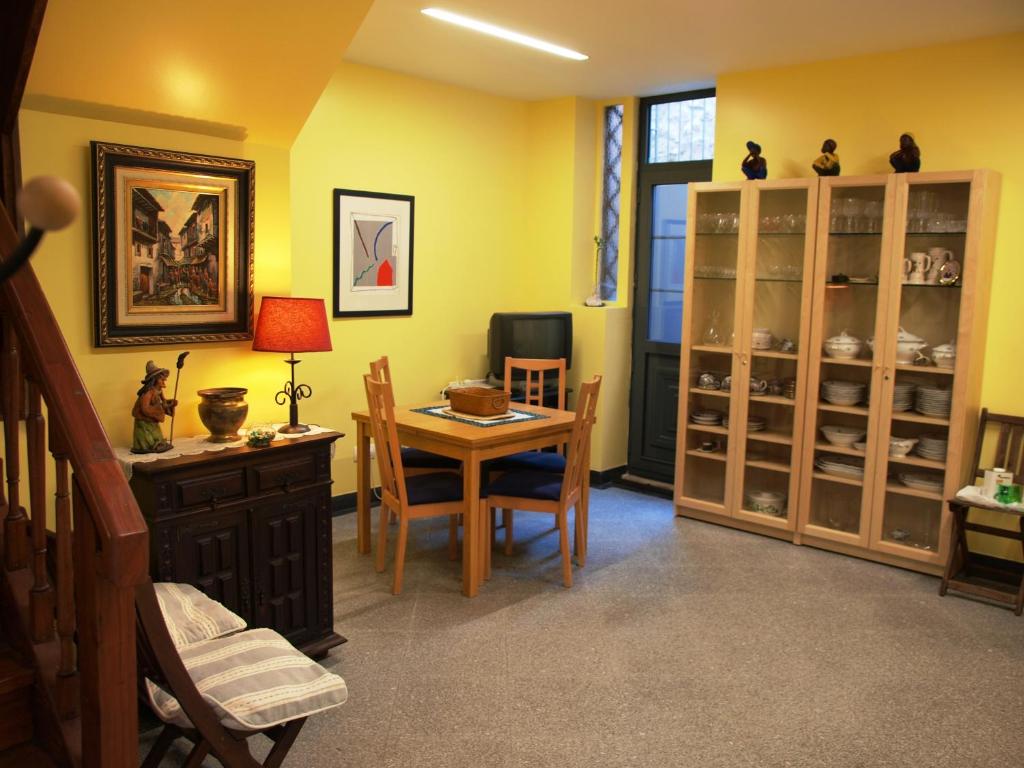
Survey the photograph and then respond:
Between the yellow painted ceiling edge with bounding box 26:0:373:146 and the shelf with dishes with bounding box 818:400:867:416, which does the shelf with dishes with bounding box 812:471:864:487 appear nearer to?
the shelf with dishes with bounding box 818:400:867:416

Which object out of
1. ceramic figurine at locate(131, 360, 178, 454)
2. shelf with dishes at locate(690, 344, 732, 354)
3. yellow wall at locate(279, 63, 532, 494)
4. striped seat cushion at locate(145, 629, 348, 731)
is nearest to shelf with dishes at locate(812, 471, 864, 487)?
shelf with dishes at locate(690, 344, 732, 354)

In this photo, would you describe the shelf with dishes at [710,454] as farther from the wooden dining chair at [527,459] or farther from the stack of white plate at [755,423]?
the wooden dining chair at [527,459]

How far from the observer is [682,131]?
18.5 feet

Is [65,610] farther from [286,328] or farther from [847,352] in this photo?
[847,352]

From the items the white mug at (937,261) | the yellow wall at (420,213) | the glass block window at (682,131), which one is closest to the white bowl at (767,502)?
the white mug at (937,261)

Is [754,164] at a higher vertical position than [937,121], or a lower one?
lower

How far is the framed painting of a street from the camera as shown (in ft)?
9.65

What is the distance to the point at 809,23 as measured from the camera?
3932 millimetres

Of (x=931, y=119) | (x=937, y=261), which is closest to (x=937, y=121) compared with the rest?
(x=931, y=119)

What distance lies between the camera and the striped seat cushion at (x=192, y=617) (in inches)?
93.3

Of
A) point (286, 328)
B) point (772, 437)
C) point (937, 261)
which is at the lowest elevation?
point (772, 437)

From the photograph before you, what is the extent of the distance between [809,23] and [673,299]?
215cm

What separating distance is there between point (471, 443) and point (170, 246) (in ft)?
4.88

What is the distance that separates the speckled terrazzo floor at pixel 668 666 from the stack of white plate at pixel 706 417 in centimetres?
83
